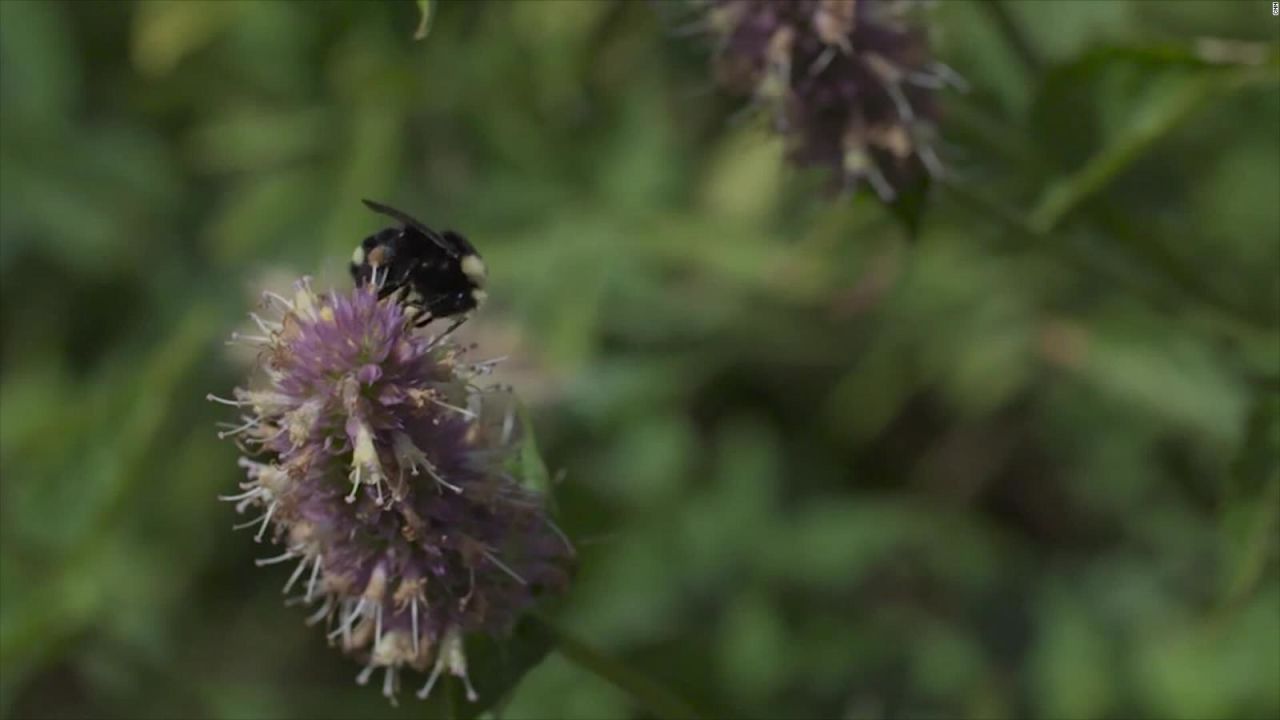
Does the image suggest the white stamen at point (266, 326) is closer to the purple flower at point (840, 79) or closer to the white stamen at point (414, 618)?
the white stamen at point (414, 618)

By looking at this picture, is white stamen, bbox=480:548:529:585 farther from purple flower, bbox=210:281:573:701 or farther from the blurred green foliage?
the blurred green foliage

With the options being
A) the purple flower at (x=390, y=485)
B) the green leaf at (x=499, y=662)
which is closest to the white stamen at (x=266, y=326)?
the purple flower at (x=390, y=485)

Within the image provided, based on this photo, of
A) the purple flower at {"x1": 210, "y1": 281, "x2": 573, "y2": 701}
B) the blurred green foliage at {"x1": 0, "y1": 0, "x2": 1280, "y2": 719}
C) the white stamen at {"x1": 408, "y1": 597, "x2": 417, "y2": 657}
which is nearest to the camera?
the purple flower at {"x1": 210, "y1": 281, "x2": 573, "y2": 701}

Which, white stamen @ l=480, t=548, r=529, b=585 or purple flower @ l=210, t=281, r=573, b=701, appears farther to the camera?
white stamen @ l=480, t=548, r=529, b=585

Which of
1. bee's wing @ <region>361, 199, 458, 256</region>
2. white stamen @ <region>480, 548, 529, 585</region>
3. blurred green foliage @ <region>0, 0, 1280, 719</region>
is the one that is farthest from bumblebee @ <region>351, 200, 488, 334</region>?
blurred green foliage @ <region>0, 0, 1280, 719</region>

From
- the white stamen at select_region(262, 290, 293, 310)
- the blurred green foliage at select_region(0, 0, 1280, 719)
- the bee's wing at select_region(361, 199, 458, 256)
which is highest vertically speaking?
the white stamen at select_region(262, 290, 293, 310)

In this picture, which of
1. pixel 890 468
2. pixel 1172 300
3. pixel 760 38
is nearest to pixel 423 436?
pixel 760 38
